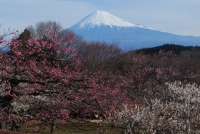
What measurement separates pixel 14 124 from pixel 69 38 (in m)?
3.16

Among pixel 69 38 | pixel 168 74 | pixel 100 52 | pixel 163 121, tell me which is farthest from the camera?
pixel 100 52

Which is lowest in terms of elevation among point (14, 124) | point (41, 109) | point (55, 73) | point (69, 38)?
point (14, 124)

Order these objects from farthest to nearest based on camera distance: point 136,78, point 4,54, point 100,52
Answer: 1. point 100,52
2. point 136,78
3. point 4,54

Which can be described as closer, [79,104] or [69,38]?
[79,104]

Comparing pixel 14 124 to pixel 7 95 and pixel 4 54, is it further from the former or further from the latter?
pixel 4 54

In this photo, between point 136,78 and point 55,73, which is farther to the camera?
point 136,78

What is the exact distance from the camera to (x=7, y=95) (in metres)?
8.69

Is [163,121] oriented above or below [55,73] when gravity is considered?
below

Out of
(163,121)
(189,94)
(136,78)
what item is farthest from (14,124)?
(136,78)

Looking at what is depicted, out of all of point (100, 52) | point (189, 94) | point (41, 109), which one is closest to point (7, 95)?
point (41, 109)

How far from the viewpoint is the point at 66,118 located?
869cm

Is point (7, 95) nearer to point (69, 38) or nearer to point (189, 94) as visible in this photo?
point (69, 38)

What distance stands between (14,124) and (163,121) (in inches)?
178

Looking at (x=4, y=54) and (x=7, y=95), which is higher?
(x=4, y=54)
